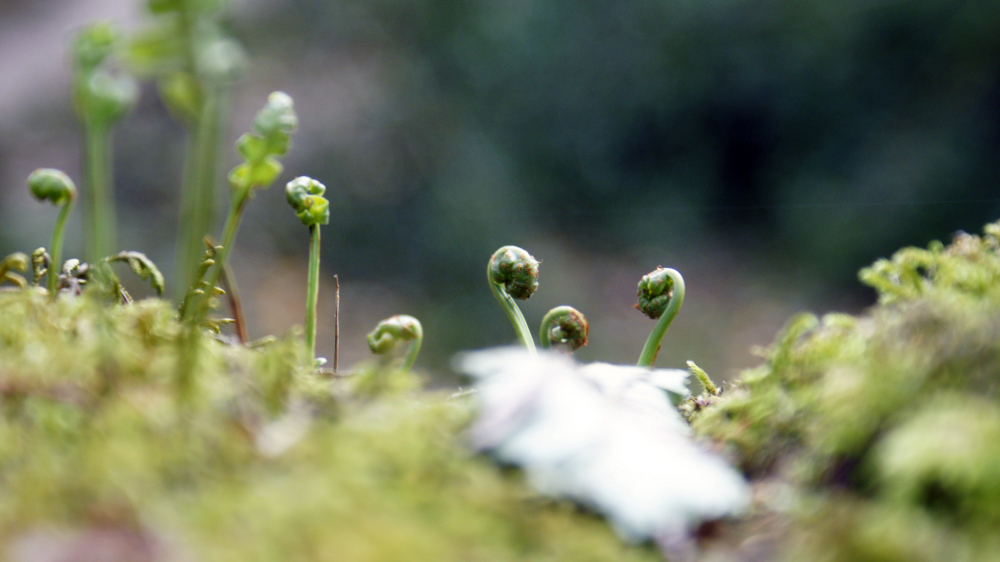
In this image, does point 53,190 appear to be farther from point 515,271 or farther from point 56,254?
point 515,271

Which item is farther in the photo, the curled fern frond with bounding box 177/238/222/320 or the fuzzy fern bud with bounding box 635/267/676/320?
the fuzzy fern bud with bounding box 635/267/676/320

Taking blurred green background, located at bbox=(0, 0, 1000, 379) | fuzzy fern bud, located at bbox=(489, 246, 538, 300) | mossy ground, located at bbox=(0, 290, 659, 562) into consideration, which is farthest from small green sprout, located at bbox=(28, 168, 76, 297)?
blurred green background, located at bbox=(0, 0, 1000, 379)

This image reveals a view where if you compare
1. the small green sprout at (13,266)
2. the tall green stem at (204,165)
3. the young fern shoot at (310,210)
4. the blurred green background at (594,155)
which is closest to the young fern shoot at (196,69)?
the tall green stem at (204,165)

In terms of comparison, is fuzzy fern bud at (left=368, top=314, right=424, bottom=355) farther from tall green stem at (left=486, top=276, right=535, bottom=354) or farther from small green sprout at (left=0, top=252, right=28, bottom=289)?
small green sprout at (left=0, top=252, right=28, bottom=289)

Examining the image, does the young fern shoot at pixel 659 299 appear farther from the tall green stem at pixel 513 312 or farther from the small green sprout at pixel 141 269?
the small green sprout at pixel 141 269

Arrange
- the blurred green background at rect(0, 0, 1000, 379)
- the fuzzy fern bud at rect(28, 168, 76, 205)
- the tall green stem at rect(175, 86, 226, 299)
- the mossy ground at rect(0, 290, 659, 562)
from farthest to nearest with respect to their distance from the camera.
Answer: the blurred green background at rect(0, 0, 1000, 379), the fuzzy fern bud at rect(28, 168, 76, 205), the tall green stem at rect(175, 86, 226, 299), the mossy ground at rect(0, 290, 659, 562)
